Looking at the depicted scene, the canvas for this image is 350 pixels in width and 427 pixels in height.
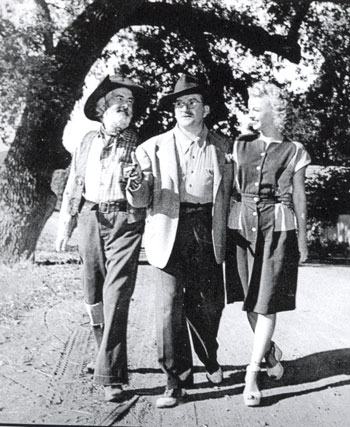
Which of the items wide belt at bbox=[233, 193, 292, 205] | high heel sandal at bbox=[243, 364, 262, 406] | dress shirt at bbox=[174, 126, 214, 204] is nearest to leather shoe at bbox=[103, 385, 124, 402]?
high heel sandal at bbox=[243, 364, 262, 406]

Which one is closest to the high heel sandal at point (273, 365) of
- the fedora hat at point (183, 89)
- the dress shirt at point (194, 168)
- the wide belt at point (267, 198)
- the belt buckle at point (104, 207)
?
the wide belt at point (267, 198)

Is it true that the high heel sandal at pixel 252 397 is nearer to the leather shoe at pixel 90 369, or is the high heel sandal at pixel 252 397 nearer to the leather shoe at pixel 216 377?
the leather shoe at pixel 216 377

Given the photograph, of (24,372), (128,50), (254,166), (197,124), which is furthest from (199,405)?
(128,50)

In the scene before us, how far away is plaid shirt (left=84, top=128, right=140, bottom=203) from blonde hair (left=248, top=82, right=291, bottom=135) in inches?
28.1

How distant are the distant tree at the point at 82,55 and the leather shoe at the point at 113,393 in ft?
3.48

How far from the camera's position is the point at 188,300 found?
2740 mm

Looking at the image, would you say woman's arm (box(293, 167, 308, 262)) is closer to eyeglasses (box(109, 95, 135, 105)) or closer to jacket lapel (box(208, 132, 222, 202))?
jacket lapel (box(208, 132, 222, 202))

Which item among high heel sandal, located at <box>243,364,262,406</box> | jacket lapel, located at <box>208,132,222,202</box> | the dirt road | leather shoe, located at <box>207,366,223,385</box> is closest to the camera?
the dirt road

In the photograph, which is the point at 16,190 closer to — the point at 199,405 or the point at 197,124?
the point at 197,124

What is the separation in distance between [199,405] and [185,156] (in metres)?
1.28

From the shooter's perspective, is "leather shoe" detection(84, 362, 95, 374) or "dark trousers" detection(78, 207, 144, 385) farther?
"leather shoe" detection(84, 362, 95, 374)

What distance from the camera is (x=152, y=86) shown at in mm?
2873

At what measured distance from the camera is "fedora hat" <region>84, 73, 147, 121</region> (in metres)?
2.69

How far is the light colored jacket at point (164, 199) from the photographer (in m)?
2.60
